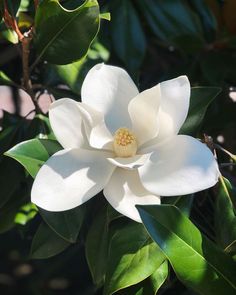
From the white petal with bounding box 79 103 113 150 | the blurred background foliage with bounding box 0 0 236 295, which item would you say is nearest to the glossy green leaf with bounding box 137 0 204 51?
the blurred background foliage with bounding box 0 0 236 295

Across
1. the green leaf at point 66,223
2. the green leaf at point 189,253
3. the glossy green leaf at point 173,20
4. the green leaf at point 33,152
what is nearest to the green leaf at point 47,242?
the green leaf at point 66,223

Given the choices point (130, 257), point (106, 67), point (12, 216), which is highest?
point (106, 67)

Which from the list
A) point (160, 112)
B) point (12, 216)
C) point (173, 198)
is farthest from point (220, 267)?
point (12, 216)

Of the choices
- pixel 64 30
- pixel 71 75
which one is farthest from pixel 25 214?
pixel 64 30

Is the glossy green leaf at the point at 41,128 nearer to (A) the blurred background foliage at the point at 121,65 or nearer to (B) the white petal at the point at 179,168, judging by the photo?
(A) the blurred background foliage at the point at 121,65

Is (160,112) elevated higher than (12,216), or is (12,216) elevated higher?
(160,112)

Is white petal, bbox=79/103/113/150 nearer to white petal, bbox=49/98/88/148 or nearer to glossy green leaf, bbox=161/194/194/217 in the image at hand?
white petal, bbox=49/98/88/148

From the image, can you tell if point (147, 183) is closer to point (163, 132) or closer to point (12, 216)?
point (163, 132)
